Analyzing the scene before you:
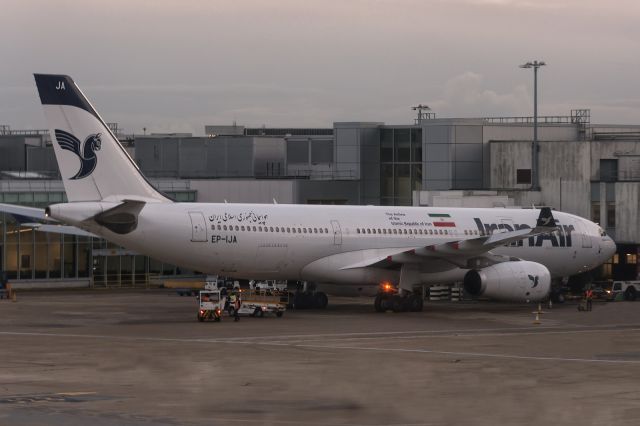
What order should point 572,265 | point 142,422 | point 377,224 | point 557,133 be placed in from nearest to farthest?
point 142,422 → point 377,224 → point 572,265 → point 557,133

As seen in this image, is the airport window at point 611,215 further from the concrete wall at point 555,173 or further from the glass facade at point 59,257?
the glass facade at point 59,257

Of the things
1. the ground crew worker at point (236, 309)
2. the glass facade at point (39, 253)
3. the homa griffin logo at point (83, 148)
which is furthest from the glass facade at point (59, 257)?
the ground crew worker at point (236, 309)

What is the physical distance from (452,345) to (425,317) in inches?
425

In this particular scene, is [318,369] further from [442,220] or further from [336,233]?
[442,220]

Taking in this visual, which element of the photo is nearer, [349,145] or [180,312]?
[180,312]

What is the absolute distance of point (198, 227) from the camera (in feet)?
135

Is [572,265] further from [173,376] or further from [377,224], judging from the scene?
[173,376]

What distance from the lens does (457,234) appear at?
158ft

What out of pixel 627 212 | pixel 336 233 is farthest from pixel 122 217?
pixel 627 212

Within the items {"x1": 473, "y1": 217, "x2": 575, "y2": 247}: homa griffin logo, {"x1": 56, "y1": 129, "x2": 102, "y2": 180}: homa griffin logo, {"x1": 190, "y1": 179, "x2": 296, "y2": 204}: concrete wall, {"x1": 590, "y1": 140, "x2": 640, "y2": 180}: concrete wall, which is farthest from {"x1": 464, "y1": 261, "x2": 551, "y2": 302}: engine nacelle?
{"x1": 190, "y1": 179, "x2": 296, "y2": 204}: concrete wall

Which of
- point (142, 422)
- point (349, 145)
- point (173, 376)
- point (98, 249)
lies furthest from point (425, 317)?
point (349, 145)

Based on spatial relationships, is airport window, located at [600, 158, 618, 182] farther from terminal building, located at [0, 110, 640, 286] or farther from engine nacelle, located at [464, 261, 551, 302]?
engine nacelle, located at [464, 261, 551, 302]

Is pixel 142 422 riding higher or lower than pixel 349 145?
lower

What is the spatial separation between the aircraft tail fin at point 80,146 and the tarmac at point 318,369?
15.0 feet
